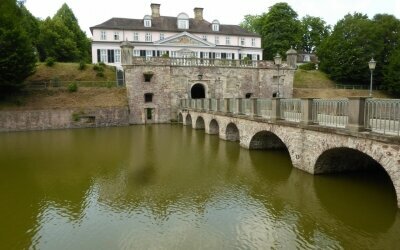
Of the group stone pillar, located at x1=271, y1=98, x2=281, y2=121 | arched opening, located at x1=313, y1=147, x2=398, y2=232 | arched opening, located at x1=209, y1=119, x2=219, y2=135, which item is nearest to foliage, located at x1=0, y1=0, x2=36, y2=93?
arched opening, located at x1=209, y1=119, x2=219, y2=135

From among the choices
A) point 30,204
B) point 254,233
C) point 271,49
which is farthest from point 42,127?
point 271,49

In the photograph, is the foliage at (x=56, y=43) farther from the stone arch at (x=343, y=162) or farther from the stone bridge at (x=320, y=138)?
the stone arch at (x=343, y=162)

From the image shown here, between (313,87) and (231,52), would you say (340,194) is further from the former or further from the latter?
(231,52)

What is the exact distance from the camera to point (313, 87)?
1694 inches

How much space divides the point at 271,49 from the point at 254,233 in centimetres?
4883

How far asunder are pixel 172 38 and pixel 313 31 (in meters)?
30.5

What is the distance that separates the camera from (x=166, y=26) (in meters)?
45.9

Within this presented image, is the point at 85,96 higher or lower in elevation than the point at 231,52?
lower

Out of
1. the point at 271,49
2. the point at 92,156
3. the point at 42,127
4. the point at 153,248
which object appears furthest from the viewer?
the point at 271,49

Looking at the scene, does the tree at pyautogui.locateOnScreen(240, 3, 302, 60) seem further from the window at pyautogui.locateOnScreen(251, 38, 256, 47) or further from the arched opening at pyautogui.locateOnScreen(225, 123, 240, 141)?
the arched opening at pyautogui.locateOnScreen(225, 123, 240, 141)

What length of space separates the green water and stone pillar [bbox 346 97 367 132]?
2187 mm

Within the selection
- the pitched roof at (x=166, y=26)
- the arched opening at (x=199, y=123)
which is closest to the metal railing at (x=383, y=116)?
the arched opening at (x=199, y=123)

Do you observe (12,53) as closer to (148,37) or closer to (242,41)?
(148,37)

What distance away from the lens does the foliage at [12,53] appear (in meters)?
28.0
